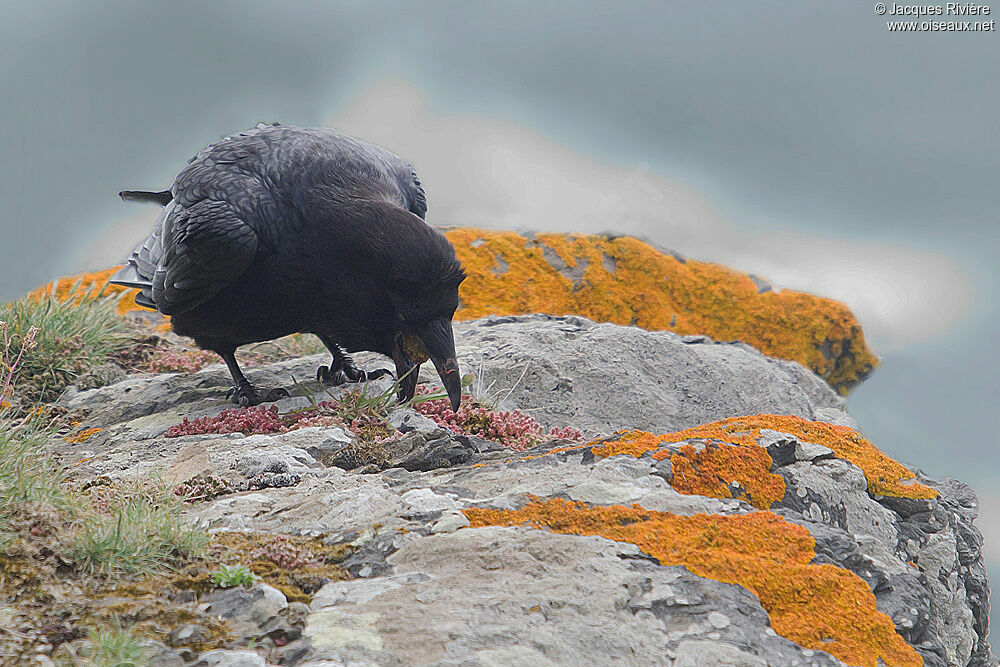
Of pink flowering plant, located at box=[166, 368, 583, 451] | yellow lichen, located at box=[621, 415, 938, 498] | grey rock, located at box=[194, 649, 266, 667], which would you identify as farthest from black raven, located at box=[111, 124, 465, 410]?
grey rock, located at box=[194, 649, 266, 667]

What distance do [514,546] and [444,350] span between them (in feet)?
7.77

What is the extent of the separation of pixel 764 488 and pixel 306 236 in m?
3.08

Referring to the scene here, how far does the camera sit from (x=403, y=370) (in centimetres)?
519

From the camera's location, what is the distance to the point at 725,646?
2.18m

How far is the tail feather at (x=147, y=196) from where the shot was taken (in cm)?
655

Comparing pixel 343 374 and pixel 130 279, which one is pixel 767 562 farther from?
pixel 130 279

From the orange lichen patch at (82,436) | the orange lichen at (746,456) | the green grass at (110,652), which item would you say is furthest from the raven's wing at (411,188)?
the green grass at (110,652)

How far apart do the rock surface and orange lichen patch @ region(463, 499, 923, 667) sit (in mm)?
48

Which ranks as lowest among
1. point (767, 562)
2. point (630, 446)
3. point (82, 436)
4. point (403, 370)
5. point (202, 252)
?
point (82, 436)

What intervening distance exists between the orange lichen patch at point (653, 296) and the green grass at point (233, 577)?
748 cm

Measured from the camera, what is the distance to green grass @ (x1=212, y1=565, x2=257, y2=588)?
7.68ft

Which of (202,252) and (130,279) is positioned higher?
(202,252)

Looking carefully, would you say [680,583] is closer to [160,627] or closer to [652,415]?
[160,627]

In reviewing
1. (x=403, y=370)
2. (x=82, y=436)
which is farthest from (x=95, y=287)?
(x=403, y=370)
